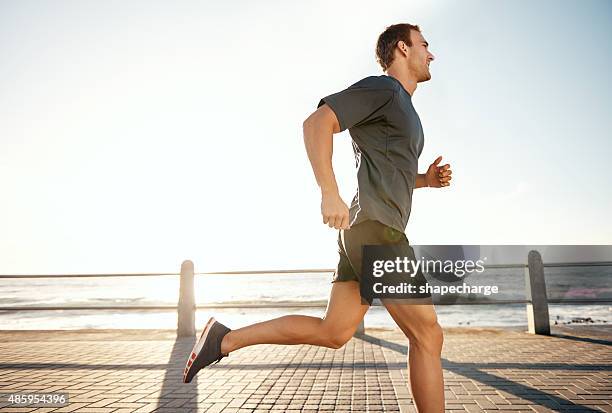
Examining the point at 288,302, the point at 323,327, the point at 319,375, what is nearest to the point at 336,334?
the point at 323,327

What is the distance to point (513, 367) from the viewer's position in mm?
4895

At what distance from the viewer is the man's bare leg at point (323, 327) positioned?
91.6 inches

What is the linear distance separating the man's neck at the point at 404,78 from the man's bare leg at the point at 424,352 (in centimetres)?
119

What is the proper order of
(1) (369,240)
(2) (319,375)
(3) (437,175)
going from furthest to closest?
(2) (319,375) < (3) (437,175) < (1) (369,240)

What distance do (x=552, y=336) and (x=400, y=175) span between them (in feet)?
20.7

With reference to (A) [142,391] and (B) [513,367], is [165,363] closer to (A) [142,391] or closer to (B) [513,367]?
A: (A) [142,391]

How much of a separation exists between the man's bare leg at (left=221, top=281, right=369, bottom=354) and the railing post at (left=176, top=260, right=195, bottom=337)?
5644 millimetres

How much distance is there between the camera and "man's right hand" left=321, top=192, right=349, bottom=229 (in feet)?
6.42

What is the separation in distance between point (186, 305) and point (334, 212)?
660 centimetres

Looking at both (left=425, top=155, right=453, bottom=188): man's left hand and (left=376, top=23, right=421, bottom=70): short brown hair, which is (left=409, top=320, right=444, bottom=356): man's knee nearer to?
(left=425, top=155, right=453, bottom=188): man's left hand

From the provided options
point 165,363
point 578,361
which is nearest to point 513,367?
point 578,361

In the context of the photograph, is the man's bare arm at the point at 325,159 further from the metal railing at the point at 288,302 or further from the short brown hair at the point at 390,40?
the metal railing at the point at 288,302

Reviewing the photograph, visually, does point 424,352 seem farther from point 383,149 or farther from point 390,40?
point 390,40

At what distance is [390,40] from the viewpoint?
2625 mm
